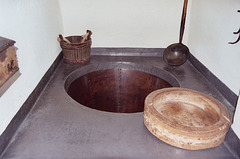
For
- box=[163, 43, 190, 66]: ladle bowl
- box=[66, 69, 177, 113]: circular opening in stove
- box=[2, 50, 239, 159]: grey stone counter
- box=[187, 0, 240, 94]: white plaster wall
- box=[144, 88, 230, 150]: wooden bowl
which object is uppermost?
box=[187, 0, 240, 94]: white plaster wall

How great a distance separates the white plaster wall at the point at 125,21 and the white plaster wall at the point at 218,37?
30 cm

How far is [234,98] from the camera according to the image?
5.30 feet

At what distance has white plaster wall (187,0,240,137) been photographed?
64.2 inches

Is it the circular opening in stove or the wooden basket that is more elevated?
the wooden basket

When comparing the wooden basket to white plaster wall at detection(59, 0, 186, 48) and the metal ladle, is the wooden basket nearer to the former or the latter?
white plaster wall at detection(59, 0, 186, 48)

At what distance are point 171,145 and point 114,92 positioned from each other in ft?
5.17

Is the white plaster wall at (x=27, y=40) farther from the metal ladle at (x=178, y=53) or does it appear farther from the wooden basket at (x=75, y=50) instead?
the metal ladle at (x=178, y=53)

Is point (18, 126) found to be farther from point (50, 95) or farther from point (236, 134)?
point (236, 134)

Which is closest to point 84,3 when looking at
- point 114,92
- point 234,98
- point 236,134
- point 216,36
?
point 114,92

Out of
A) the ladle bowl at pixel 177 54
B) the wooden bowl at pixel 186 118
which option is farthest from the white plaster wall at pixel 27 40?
the ladle bowl at pixel 177 54

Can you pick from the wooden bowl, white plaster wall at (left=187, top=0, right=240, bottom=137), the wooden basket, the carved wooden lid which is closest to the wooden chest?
the carved wooden lid

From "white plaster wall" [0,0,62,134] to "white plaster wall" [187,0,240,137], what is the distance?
4.48 feet

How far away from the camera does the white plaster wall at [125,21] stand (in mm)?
2535

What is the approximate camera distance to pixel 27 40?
1.61 meters
